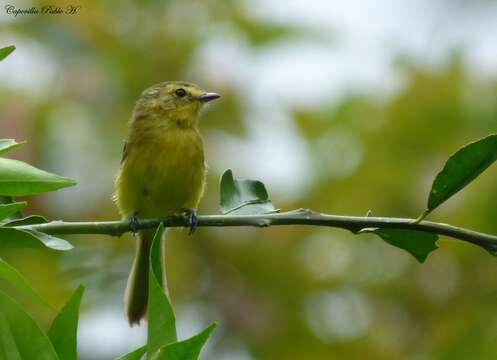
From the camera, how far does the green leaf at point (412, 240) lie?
6.19 feet

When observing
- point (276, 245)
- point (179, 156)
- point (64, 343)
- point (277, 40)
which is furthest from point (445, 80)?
point (64, 343)

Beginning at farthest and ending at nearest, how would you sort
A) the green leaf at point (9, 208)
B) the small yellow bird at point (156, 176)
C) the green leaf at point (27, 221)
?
the small yellow bird at point (156, 176) → the green leaf at point (27, 221) → the green leaf at point (9, 208)

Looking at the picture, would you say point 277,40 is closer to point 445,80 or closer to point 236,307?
point 445,80

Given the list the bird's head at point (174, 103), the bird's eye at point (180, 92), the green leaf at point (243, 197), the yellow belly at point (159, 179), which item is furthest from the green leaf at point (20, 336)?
the bird's eye at point (180, 92)

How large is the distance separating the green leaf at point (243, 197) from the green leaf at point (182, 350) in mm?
628

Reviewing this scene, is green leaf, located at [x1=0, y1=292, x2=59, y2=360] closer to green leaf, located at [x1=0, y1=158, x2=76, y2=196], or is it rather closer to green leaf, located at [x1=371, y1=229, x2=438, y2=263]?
green leaf, located at [x1=0, y1=158, x2=76, y2=196]

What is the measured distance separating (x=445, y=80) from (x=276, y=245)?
1.80 metres

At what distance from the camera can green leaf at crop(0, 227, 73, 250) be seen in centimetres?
178

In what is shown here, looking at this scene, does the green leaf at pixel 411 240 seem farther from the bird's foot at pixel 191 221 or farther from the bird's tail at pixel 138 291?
the bird's tail at pixel 138 291

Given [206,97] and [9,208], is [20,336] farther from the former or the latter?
[206,97]

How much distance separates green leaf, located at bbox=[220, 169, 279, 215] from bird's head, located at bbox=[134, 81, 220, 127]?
2909 mm

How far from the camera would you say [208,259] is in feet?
20.0

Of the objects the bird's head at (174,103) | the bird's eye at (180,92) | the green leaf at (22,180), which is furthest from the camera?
the bird's eye at (180,92)

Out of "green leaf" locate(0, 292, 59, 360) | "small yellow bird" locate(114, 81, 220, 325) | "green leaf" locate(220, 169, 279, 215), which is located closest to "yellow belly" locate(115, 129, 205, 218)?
"small yellow bird" locate(114, 81, 220, 325)
